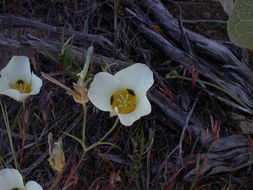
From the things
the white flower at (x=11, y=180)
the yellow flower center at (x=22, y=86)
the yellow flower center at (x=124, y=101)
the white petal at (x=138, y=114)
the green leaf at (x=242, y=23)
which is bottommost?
the white flower at (x=11, y=180)

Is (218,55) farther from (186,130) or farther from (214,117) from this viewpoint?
(186,130)

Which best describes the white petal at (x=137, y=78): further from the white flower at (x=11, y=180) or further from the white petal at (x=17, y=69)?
the white flower at (x=11, y=180)

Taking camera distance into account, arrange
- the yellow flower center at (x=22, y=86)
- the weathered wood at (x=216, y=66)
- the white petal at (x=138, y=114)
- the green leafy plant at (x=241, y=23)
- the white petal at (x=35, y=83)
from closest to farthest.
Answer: the white petal at (x=138, y=114) → the green leafy plant at (x=241, y=23) → the white petal at (x=35, y=83) → the yellow flower center at (x=22, y=86) → the weathered wood at (x=216, y=66)

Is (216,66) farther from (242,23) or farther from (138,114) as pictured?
(138,114)

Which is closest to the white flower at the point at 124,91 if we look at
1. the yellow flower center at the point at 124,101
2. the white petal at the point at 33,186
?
the yellow flower center at the point at 124,101

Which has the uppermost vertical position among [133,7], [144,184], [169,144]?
[133,7]

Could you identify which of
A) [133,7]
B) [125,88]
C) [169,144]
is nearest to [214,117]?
[169,144]
